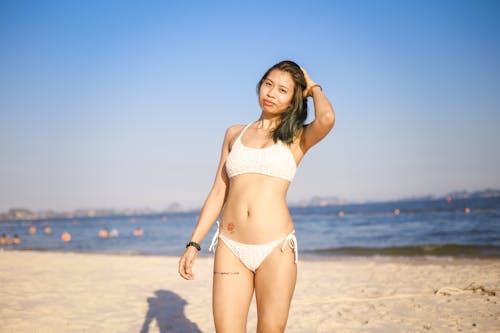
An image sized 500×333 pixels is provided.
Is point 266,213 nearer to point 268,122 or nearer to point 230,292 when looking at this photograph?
point 230,292

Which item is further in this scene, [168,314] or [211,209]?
[168,314]

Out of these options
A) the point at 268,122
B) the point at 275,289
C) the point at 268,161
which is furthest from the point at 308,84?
the point at 275,289

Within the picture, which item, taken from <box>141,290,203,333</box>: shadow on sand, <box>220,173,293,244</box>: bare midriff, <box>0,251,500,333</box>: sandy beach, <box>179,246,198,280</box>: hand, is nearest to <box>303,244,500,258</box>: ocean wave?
<box>0,251,500,333</box>: sandy beach

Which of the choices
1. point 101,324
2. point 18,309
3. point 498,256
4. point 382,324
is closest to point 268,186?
point 382,324

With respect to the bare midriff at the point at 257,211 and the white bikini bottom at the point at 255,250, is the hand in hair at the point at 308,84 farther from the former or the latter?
the white bikini bottom at the point at 255,250

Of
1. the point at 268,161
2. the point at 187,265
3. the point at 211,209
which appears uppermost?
the point at 268,161

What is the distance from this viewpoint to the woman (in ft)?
7.75

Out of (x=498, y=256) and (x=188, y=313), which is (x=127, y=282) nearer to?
(x=188, y=313)

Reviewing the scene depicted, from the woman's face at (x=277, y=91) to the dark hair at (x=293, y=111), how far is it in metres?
Result: 0.03

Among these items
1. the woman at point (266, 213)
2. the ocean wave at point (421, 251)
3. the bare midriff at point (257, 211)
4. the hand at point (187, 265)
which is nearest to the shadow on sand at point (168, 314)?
the hand at point (187, 265)

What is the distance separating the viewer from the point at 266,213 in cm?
241

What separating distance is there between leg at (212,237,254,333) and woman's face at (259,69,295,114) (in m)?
0.93

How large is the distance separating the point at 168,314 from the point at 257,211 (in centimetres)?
458

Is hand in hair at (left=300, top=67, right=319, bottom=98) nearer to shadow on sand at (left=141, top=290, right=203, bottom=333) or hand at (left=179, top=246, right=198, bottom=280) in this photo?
hand at (left=179, top=246, right=198, bottom=280)
